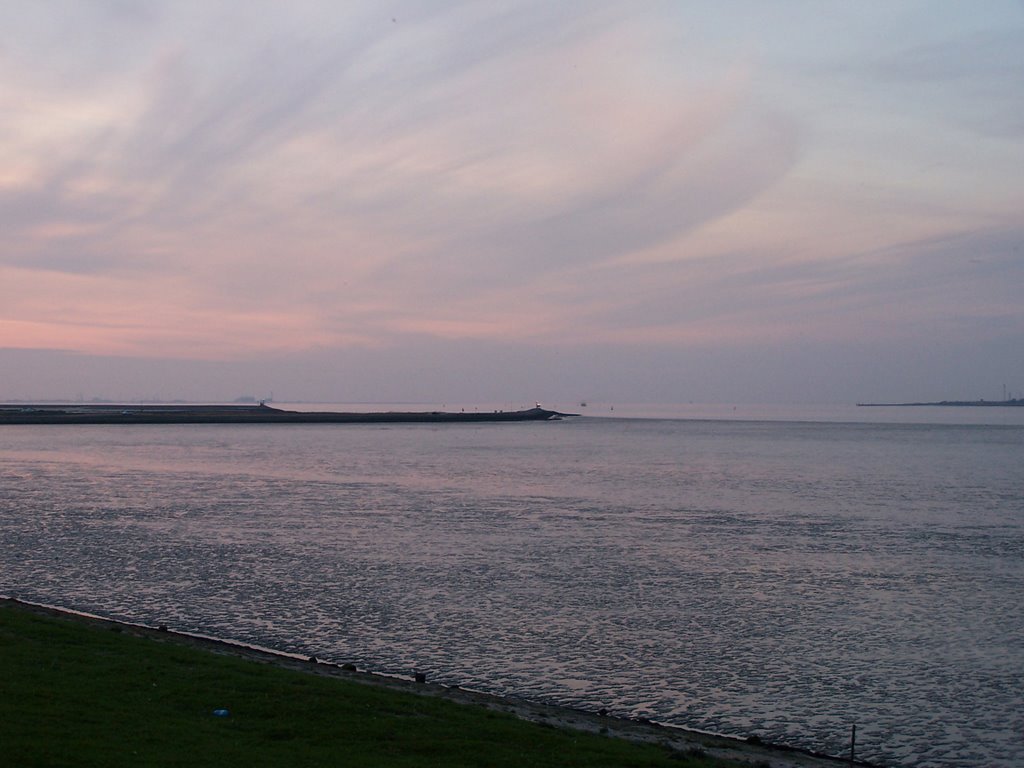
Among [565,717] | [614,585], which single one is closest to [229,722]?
[565,717]

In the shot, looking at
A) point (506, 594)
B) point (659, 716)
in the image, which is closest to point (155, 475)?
point (506, 594)

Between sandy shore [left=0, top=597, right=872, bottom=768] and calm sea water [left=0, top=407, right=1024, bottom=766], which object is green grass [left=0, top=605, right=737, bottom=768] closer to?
sandy shore [left=0, top=597, right=872, bottom=768]

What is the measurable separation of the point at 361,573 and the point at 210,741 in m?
14.8

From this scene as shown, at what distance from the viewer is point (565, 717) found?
13.4 m

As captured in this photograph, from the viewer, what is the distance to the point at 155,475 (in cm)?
5559

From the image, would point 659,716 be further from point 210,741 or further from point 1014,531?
point 1014,531

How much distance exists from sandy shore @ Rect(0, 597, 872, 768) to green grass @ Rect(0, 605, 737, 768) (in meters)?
0.70

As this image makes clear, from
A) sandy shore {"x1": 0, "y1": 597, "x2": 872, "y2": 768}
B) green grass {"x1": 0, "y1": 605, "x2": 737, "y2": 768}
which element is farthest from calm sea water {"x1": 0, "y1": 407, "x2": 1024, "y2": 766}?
green grass {"x1": 0, "y1": 605, "x2": 737, "y2": 768}

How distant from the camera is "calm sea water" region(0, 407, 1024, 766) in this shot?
15.2m

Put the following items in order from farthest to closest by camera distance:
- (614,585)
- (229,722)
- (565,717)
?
(614,585)
(565,717)
(229,722)

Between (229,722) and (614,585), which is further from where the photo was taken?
(614,585)

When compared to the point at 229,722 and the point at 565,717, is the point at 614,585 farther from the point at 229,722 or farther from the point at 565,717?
the point at 229,722

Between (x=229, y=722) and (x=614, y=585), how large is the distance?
13.8 m

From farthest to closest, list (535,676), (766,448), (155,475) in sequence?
1. (766,448)
2. (155,475)
3. (535,676)
